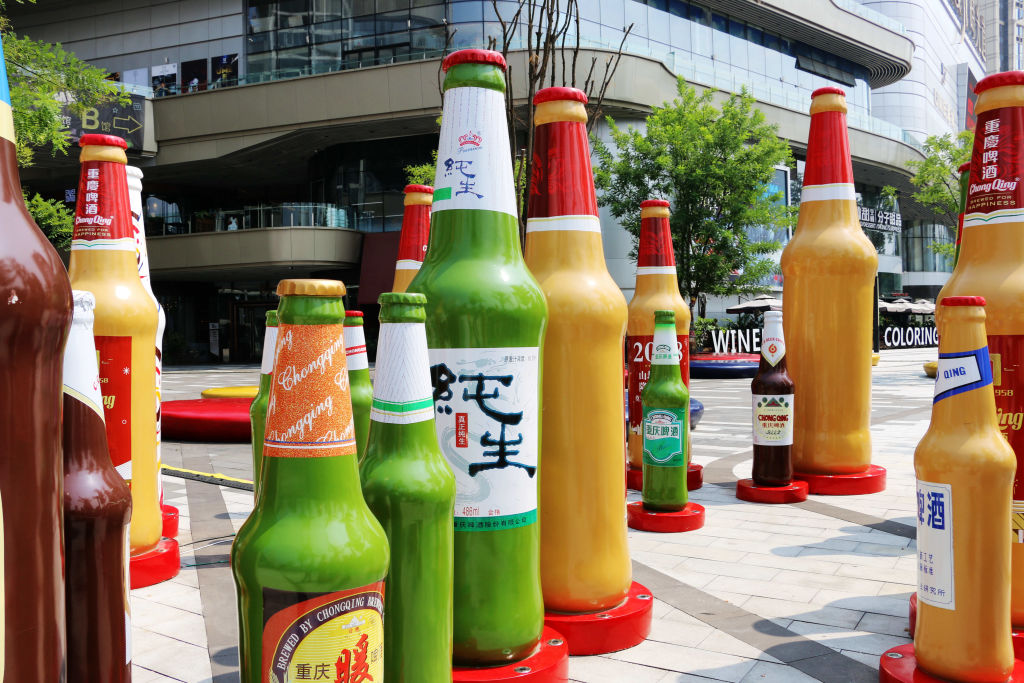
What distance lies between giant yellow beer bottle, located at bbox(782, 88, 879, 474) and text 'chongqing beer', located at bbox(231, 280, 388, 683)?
19.5 ft

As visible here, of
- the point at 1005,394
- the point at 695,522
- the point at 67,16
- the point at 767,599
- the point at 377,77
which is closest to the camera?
the point at 1005,394

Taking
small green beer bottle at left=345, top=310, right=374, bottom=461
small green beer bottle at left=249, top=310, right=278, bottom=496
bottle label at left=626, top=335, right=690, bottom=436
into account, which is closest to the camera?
small green beer bottle at left=345, top=310, right=374, bottom=461

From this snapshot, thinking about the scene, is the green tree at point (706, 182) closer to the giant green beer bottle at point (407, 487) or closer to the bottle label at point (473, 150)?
the bottle label at point (473, 150)

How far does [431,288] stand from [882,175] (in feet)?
141

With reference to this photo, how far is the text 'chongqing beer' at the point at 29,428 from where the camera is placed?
47.6 inches

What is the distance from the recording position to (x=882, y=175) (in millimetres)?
40125

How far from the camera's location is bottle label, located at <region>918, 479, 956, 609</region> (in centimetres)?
280

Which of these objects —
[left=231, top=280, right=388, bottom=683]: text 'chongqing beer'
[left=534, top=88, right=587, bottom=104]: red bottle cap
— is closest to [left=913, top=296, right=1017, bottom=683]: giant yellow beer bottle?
[left=534, top=88, right=587, bottom=104]: red bottle cap

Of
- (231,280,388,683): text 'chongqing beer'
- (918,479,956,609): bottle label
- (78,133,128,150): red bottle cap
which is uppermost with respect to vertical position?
(78,133,128,150): red bottle cap

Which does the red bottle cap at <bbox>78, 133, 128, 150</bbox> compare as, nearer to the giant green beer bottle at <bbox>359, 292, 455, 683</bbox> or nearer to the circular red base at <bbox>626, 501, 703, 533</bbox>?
the giant green beer bottle at <bbox>359, 292, 455, 683</bbox>

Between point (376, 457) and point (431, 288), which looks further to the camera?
point (431, 288)

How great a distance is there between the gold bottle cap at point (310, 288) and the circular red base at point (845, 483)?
6079mm

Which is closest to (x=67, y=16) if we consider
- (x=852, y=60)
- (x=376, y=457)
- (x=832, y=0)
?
(x=832, y=0)

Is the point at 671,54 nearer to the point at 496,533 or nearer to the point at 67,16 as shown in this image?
the point at 67,16
